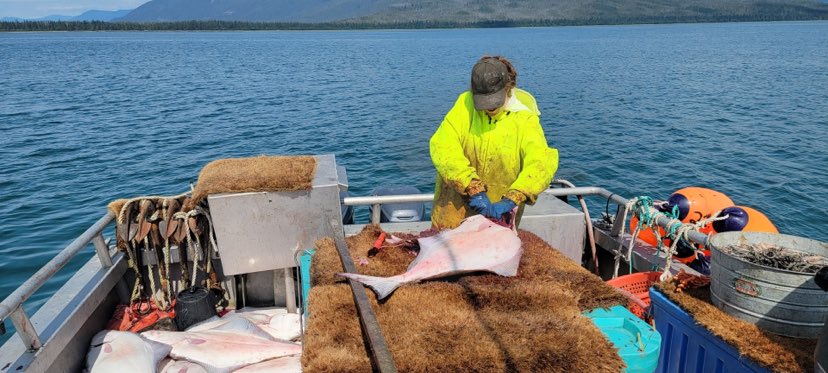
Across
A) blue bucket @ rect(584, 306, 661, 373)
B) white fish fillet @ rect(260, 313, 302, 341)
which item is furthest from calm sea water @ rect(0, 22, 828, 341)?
blue bucket @ rect(584, 306, 661, 373)

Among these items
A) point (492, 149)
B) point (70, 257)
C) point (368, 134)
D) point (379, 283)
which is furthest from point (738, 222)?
point (368, 134)

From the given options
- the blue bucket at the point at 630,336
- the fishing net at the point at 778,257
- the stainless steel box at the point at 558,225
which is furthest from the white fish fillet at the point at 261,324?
the fishing net at the point at 778,257

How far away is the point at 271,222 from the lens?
16.3ft

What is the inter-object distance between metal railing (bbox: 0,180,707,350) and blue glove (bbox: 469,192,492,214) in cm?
109

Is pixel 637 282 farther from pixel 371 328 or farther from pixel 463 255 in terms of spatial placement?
pixel 371 328

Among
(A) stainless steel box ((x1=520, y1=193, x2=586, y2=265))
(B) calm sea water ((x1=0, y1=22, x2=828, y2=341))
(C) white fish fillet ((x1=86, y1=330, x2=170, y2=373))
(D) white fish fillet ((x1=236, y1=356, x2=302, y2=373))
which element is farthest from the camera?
(B) calm sea water ((x1=0, y1=22, x2=828, y2=341))

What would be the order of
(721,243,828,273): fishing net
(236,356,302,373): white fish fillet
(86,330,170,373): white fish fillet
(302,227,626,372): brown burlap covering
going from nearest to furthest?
(302,227,626,372): brown burlap covering, (721,243,828,273): fishing net, (86,330,170,373): white fish fillet, (236,356,302,373): white fish fillet

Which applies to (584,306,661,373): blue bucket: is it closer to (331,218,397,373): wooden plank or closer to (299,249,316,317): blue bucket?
(331,218,397,373): wooden plank

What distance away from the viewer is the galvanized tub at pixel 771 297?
2.88 meters

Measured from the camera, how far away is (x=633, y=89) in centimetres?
3170

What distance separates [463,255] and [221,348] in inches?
86.7

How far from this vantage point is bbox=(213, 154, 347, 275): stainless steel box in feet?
15.9

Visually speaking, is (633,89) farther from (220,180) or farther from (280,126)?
(220,180)

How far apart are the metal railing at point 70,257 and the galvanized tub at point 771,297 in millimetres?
1000
